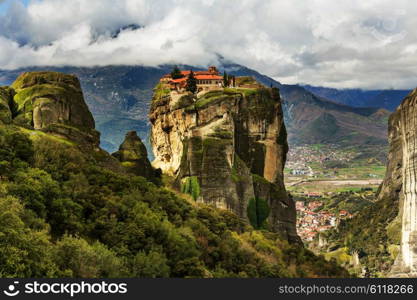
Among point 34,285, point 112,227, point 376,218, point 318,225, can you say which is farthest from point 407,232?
point 318,225

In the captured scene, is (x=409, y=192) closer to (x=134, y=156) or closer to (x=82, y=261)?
(x=134, y=156)

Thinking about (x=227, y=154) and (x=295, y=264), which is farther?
(x=227, y=154)

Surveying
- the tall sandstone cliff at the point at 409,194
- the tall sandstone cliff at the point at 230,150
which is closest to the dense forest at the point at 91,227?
the tall sandstone cliff at the point at 230,150

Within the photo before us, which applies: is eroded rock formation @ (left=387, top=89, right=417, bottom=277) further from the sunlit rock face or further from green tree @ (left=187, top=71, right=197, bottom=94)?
green tree @ (left=187, top=71, right=197, bottom=94)

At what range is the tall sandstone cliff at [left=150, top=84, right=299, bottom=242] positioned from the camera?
220ft

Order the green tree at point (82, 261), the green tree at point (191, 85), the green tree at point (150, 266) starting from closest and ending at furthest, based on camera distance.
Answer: the green tree at point (82, 261)
the green tree at point (150, 266)
the green tree at point (191, 85)

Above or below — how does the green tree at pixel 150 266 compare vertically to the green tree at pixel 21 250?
below

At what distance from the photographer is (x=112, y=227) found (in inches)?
1225

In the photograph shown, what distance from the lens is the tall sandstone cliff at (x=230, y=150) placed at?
67000 mm

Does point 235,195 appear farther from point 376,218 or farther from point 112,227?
point 376,218

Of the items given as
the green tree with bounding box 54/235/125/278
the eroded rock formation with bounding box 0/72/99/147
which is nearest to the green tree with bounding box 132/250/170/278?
the green tree with bounding box 54/235/125/278

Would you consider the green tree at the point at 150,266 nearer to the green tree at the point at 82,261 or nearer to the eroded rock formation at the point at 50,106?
the green tree at the point at 82,261

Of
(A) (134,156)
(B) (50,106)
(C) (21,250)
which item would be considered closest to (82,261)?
(C) (21,250)

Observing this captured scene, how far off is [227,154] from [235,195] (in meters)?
5.01
